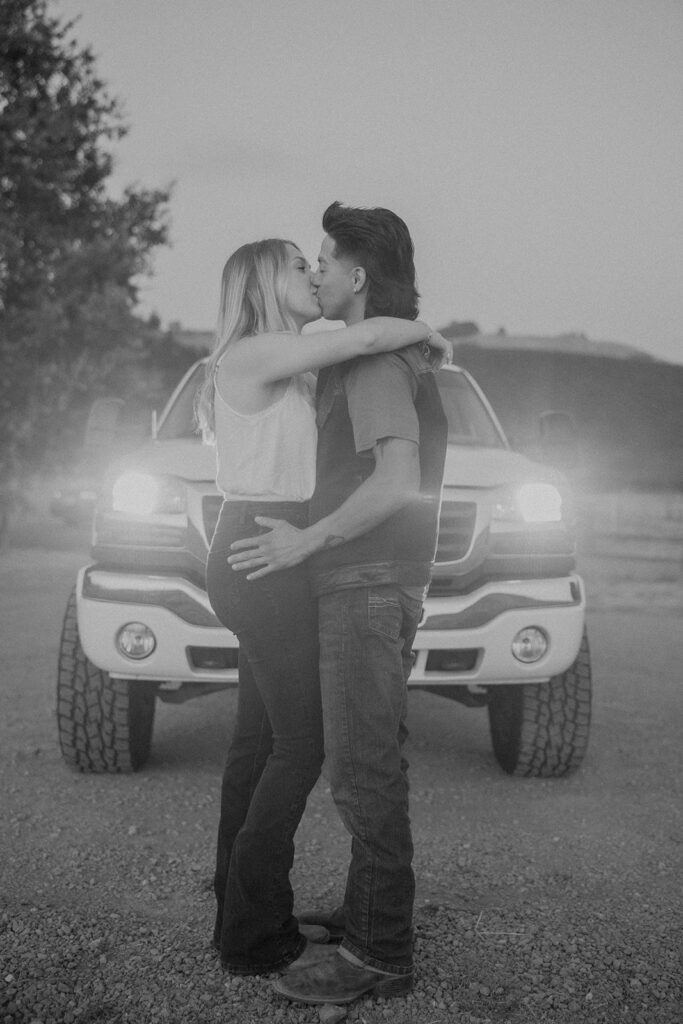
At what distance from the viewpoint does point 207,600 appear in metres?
4.02

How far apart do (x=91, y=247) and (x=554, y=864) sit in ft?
45.1

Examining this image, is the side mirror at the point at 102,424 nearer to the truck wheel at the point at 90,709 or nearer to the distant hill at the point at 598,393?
the truck wheel at the point at 90,709

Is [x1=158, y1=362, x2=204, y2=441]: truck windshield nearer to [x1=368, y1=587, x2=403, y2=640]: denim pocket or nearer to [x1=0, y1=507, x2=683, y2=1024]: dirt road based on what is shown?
[x1=0, y1=507, x2=683, y2=1024]: dirt road

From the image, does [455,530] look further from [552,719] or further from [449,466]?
[552,719]

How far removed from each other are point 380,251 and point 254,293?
330 millimetres

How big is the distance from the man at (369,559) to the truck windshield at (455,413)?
2.62 m

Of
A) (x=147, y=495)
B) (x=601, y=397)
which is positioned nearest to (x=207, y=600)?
(x=147, y=495)

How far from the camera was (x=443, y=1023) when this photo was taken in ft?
8.05

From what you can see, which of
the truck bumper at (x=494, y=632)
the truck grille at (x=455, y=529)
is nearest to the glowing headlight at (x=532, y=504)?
the truck grille at (x=455, y=529)

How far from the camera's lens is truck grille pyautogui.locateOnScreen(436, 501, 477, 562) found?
4.08 metres

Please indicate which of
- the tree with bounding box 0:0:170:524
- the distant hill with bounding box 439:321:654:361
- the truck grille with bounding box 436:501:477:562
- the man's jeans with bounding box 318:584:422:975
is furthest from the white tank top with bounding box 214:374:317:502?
the distant hill with bounding box 439:321:654:361

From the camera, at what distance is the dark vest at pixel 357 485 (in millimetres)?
2498

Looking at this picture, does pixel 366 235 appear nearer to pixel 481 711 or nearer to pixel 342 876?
pixel 342 876

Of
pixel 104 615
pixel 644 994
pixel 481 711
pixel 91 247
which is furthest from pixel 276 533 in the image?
pixel 91 247
